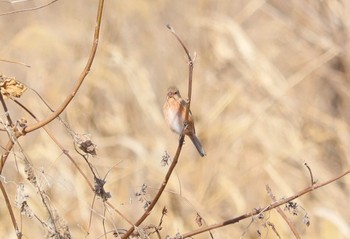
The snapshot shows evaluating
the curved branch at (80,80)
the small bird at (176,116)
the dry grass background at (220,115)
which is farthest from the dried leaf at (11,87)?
the dry grass background at (220,115)

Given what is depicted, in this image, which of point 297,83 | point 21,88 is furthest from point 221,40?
point 21,88

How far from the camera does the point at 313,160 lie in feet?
14.2

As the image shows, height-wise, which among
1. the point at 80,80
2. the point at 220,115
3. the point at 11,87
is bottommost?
the point at 80,80

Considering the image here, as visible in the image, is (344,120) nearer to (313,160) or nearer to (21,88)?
(313,160)

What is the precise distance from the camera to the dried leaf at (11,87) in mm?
1610

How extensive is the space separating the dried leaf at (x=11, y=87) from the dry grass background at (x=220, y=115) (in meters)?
2.17

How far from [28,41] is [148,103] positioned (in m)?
0.77

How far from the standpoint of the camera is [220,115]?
437 centimetres

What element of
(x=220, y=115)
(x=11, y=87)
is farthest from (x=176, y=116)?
(x=220, y=115)

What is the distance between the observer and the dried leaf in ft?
5.28

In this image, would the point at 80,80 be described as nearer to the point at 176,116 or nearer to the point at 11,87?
the point at 11,87

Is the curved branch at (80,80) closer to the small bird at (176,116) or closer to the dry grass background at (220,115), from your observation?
the small bird at (176,116)

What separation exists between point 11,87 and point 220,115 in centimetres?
280

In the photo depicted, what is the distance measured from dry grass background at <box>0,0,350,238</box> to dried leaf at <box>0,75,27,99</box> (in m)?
2.17
